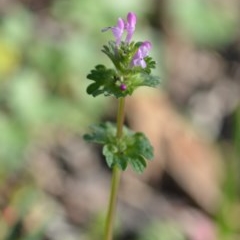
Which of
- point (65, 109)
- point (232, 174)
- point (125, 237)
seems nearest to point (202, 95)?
point (65, 109)

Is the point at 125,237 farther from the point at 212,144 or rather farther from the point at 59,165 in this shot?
the point at 212,144

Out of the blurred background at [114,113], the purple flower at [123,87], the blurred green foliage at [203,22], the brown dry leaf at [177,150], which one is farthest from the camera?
the blurred green foliage at [203,22]

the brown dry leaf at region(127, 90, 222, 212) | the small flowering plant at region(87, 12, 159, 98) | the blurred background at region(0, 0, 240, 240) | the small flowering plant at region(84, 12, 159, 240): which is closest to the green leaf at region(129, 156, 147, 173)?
the small flowering plant at region(84, 12, 159, 240)

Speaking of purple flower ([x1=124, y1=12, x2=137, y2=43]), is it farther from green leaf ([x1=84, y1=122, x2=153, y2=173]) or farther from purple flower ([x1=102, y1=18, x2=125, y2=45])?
green leaf ([x1=84, y1=122, x2=153, y2=173])

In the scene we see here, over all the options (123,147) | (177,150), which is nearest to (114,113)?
(177,150)

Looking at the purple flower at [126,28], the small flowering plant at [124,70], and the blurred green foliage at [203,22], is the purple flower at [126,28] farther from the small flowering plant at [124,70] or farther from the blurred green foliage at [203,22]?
the blurred green foliage at [203,22]

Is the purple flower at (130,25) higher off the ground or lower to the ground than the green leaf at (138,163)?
higher

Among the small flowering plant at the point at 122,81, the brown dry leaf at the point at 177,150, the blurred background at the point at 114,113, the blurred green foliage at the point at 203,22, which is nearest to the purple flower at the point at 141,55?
the small flowering plant at the point at 122,81

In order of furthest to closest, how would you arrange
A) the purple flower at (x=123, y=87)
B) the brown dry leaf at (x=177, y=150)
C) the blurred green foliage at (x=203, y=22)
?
the blurred green foliage at (x=203, y=22) < the brown dry leaf at (x=177, y=150) < the purple flower at (x=123, y=87)
